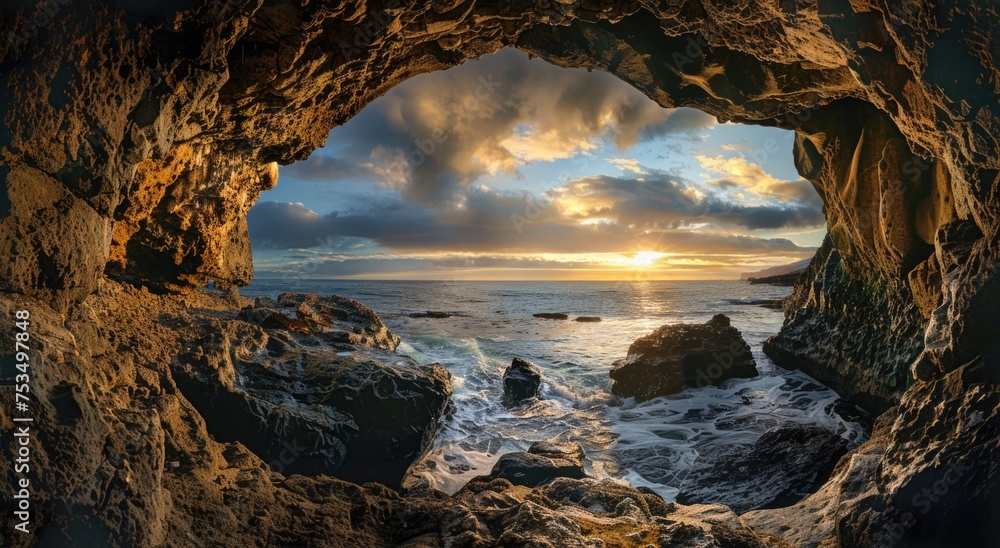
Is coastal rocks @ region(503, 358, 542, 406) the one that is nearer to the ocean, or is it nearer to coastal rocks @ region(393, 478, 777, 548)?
the ocean

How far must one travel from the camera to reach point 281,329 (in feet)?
25.5

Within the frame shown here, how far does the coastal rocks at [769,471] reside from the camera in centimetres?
594

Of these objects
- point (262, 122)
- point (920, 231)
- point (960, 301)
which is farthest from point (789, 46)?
point (262, 122)

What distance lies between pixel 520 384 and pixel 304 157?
327 inches

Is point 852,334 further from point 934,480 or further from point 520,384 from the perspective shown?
point 520,384

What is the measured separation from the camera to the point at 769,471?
21.1 feet

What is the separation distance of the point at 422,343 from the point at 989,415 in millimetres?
17547

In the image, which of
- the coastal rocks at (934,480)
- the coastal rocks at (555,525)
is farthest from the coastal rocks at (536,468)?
the coastal rocks at (934,480)

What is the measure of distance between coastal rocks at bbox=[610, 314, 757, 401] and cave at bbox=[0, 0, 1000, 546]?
19.7ft

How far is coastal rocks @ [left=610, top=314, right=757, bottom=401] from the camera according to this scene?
12.1 metres

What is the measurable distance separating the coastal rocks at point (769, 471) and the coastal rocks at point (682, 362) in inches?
186

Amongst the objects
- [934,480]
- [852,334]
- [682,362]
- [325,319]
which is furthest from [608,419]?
[934,480]

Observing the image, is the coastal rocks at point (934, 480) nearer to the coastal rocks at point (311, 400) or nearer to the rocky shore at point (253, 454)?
the rocky shore at point (253, 454)

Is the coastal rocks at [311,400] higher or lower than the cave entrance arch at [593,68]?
lower
